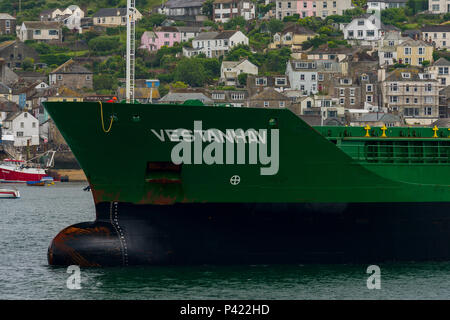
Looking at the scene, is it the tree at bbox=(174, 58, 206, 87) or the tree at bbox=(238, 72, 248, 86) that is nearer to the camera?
the tree at bbox=(238, 72, 248, 86)

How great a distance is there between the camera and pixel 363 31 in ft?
585

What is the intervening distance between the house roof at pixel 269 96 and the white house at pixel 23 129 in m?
29.3

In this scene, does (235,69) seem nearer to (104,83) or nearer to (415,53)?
(104,83)

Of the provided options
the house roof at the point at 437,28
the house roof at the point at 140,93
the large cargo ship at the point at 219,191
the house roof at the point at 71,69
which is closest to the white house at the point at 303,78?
the house roof at the point at 140,93

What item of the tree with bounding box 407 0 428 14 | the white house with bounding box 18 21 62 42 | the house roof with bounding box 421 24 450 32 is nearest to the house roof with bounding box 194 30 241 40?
the white house with bounding box 18 21 62 42

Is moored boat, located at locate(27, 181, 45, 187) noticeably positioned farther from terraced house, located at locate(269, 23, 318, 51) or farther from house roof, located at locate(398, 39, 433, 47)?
terraced house, located at locate(269, 23, 318, 51)

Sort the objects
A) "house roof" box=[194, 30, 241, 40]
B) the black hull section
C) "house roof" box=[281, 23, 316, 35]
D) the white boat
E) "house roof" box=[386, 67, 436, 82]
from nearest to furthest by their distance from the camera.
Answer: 1. the black hull section
2. the white boat
3. "house roof" box=[386, 67, 436, 82]
4. "house roof" box=[194, 30, 241, 40]
5. "house roof" box=[281, 23, 316, 35]

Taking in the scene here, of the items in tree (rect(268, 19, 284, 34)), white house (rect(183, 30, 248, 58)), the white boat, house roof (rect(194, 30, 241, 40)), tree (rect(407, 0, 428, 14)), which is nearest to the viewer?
the white boat

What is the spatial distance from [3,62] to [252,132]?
148m

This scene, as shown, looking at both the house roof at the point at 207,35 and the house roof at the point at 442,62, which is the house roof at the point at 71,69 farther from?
the house roof at the point at 442,62

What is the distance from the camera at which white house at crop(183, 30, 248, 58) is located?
175m

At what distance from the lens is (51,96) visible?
14888 cm

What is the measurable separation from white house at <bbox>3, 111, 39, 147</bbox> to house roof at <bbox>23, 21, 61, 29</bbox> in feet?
202
